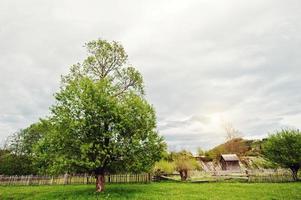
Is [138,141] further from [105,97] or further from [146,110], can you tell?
[105,97]

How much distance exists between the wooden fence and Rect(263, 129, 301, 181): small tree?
Answer: 19.0m

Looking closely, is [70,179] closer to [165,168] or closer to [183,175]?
[165,168]

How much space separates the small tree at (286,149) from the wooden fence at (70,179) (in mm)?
18981

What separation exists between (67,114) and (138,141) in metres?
7.56

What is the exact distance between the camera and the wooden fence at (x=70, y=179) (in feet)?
138

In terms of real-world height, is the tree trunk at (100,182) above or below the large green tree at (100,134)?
below

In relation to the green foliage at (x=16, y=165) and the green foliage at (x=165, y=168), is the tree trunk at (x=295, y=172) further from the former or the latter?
the green foliage at (x=16, y=165)

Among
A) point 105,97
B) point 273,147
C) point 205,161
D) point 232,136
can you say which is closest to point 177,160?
point 273,147

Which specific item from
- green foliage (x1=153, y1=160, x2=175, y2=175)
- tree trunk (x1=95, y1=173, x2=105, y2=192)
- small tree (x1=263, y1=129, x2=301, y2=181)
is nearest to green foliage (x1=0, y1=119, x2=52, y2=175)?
green foliage (x1=153, y1=160, x2=175, y2=175)

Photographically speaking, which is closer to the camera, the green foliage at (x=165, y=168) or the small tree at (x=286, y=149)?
the small tree at (x=286, y=149)

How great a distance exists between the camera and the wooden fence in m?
42.2

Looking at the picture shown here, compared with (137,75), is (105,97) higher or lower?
lower

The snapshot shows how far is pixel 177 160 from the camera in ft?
150

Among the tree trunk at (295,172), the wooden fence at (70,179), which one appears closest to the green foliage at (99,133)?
the wooden fence at (70,179)
